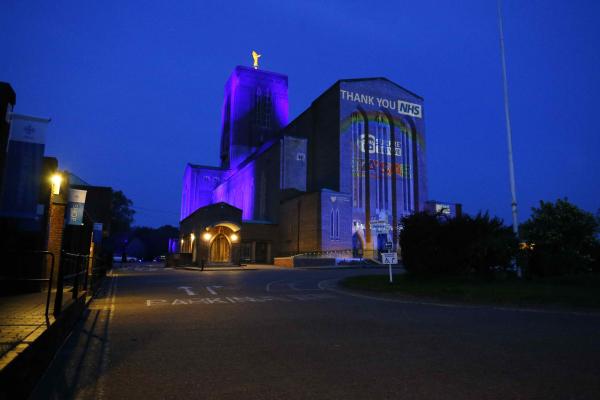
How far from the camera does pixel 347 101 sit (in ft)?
210

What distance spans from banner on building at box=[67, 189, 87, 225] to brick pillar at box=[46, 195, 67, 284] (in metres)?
0.38

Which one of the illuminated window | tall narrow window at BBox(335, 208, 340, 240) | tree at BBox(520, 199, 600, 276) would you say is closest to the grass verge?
tree at BBox(520, 199, 600, 276)

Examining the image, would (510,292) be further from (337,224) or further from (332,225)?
(337,224)

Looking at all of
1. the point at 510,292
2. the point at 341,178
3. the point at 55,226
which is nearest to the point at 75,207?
the point at 55,226

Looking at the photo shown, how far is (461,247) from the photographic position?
18.3 m

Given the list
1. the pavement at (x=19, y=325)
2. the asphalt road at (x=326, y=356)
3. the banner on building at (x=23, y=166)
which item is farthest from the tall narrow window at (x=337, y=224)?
the pavement at (x=19, y=325)

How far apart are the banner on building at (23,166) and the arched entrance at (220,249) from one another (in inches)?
1519

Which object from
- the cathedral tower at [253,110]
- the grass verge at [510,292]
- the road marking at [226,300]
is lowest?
the road marking at [226,300]

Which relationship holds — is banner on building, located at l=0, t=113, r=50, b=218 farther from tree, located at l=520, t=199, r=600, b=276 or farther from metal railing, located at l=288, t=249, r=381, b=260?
metal railing, located at l=288, t=249, r=381, b=260

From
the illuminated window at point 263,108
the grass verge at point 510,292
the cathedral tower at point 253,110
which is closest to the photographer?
the grass verge at point 510,292

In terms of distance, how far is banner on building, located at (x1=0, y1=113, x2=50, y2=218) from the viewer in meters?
9.23

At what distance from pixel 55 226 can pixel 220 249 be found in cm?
3562

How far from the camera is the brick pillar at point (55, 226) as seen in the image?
43.0 feet

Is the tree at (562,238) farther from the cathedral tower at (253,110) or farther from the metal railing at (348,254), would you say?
the cathedral tower at (253,110)
